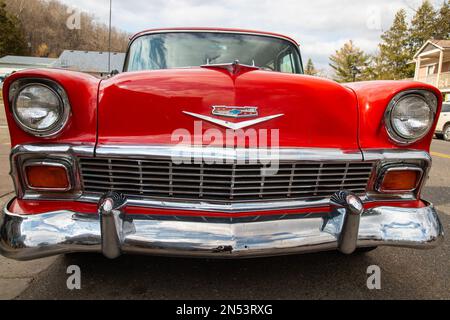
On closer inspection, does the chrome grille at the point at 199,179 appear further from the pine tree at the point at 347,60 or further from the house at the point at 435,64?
the pine tree at the point at 347,60

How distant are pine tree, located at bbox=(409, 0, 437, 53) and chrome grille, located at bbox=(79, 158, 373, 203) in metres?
35.0

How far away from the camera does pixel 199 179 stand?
→ 1.68 m

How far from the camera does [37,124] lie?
5.40 ft

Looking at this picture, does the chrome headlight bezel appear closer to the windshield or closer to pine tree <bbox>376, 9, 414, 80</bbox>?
the windshield

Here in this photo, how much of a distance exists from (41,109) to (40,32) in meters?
63.3

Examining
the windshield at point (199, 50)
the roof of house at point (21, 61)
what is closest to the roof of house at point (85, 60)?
the roof of house at point (21, 61)

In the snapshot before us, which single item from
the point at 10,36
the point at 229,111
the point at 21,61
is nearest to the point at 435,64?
the point at 229,111

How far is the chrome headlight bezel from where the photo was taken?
64.1 inches

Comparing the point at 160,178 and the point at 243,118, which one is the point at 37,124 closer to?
the point at 160,178

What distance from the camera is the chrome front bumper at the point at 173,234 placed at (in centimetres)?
156

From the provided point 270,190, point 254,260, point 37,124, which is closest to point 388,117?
point 270,190

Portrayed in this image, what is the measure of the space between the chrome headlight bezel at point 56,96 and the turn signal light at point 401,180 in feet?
5.36

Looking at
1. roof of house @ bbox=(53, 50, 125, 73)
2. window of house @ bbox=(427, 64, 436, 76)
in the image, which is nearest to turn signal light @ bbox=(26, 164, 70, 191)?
window of house @ bbox=(427, 64, 436, 76)
